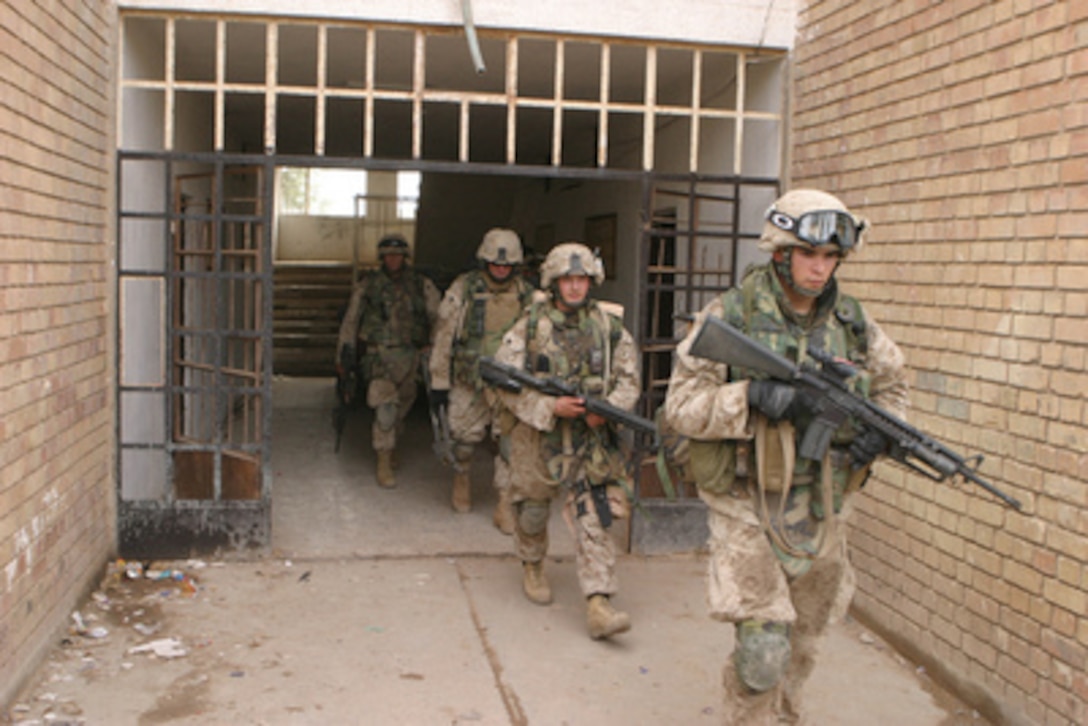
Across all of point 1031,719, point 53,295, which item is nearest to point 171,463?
point 53,295

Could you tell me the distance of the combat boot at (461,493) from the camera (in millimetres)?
6965

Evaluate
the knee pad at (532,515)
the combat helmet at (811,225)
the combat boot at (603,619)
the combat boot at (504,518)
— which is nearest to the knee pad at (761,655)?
the combat helmet at (811,225)

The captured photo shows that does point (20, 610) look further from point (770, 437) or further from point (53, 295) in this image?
point (770, 437)

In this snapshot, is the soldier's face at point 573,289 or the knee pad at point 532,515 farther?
the knee pad at point 532,515

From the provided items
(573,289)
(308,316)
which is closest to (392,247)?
(573,289)

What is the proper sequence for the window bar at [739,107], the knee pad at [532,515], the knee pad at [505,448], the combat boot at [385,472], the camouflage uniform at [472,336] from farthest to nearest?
the combat boot at [385,472], the camouflage uniform at [472,336], the knee pad at [505,448], the window bar at [739,107], the knee pad at [532,515]

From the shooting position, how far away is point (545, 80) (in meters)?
7.61

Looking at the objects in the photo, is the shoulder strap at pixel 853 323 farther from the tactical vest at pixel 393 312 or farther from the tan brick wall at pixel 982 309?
the tactical vest at pixel 393 312

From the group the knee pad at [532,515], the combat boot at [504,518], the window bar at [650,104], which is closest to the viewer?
the knee pad at [532,515]

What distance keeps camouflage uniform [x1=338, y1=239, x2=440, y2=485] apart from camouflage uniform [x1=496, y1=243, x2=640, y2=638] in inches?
103

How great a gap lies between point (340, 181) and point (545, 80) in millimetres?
23391

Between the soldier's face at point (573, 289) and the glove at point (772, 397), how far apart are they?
6.20 ft

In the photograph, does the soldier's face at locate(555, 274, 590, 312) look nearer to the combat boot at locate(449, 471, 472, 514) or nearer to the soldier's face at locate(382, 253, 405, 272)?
the combat boot at locate(449, 471, 472, 514)

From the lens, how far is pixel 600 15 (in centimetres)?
567
